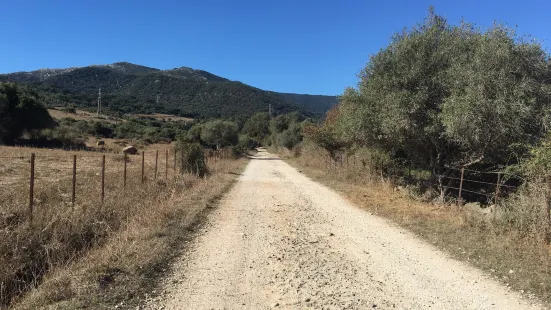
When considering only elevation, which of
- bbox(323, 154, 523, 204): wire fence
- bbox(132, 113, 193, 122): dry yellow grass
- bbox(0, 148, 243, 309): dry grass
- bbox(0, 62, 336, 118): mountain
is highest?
bbox(0, 62, 336, 118): mountain

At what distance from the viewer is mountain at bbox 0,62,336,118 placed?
5325 inches

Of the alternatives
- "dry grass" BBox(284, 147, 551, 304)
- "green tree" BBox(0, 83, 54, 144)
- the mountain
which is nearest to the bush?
"dry grass" BBox(284, 147, 551, 304)

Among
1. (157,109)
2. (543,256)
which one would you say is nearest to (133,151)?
(543,256)

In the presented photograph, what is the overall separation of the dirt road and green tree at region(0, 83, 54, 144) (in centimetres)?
5291

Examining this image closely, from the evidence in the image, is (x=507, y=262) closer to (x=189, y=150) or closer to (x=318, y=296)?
(x=318, y=296)

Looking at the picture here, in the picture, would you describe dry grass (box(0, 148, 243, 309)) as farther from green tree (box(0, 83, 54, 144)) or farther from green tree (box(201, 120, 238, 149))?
green tree (box(201, 120, 238, 149))

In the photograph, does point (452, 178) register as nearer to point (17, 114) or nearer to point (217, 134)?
point (17, 114)

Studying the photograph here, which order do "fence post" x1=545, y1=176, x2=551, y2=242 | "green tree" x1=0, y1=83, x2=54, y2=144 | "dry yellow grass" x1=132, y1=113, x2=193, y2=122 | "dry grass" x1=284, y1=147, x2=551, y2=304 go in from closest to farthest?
1. "dry grass" x1=284, y1=147, x2=551, y2=304
2. "fence post" x1=545, y1=176, x2=551, y2=242
3. "green tree" x1=0, y1=83, x2=54, y2=144
4. "dry yellow grass" x1=132, y1=113, x2=193, y2=122

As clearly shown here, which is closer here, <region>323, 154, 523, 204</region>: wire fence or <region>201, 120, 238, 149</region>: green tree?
<region>323, 154, 523, 204</region>: wire fence

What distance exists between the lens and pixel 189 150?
2236 cm

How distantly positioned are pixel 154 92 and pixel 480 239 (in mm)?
154665

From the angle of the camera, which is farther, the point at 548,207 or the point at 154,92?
the point at 154,92

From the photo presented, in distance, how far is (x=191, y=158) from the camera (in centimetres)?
2250

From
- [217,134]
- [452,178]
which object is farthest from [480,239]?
[217,134]
